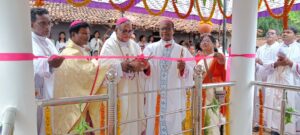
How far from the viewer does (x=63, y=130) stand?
9.16ft

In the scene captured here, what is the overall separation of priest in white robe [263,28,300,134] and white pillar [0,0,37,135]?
3.54 metres

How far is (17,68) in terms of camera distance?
5.16ft

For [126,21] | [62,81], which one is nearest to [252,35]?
[126,21]

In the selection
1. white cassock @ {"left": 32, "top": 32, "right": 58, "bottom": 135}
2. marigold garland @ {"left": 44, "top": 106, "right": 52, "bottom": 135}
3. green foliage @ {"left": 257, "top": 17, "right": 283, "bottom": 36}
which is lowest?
marigold garland @ {"left": 44, "top": 106, "right": 52, "bottom": 135}

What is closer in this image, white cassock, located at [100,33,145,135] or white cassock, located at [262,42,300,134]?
white cassock, located at [100,33,145,135]

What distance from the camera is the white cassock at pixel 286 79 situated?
13.7 feet

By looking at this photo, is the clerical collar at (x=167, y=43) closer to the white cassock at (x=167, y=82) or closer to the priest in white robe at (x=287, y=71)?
the white cassock at (x=167, y=82)

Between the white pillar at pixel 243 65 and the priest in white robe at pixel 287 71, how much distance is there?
146cm

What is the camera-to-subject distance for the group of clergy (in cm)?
414

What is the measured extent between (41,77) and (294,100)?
3666mm

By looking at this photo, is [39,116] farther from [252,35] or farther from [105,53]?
[252,35]

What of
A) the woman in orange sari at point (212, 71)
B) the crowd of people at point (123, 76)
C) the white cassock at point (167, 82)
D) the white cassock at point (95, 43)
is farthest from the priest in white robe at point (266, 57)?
the white cassock at point (95, 43)

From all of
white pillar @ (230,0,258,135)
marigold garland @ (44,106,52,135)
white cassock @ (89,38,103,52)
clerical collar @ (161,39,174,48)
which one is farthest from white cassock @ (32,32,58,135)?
white cassock @ (89,38,103,52)

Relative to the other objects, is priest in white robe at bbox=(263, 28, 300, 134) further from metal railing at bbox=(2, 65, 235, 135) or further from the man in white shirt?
the man in white shirt
